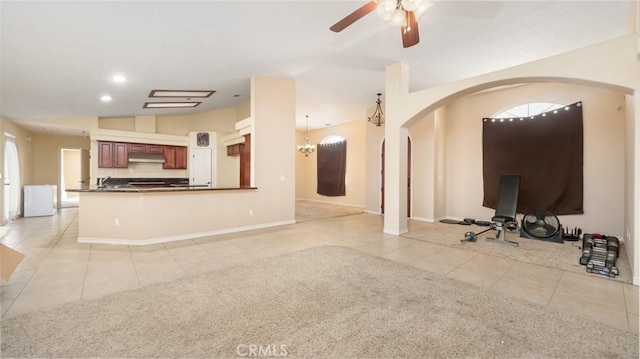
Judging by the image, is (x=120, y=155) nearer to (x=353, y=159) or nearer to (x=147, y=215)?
(x=147, y=215)

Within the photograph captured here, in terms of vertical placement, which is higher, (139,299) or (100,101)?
(100,101)

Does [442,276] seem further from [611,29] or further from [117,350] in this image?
[611,29]

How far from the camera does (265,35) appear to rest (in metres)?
3.50

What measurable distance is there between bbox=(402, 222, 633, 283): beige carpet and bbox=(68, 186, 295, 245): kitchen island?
3.69 metres

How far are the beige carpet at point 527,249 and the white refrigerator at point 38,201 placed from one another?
907 centimetres

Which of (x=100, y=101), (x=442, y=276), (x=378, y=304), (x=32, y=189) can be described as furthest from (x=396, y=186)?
(x=32, y=189)

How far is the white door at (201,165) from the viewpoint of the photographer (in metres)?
7.70

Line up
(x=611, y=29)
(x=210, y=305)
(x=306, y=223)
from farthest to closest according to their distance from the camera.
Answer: (x=306, y=223), (x=611, y=29), (x=210, y=305)

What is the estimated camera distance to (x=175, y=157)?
786 centimetres

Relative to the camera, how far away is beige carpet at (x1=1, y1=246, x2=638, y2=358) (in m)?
1.66

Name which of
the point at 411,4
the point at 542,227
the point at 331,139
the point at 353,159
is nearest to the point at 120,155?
the point at 331,139

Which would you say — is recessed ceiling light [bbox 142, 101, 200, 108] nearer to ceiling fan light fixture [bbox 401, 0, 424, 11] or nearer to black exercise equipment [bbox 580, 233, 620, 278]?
ceiling fan light fixture [bbox 401, 0, 424, 11]

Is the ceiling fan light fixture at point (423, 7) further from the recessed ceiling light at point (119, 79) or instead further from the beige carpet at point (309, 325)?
the recessed ceiling light at point (119, 79)

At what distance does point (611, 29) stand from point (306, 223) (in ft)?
18.6
